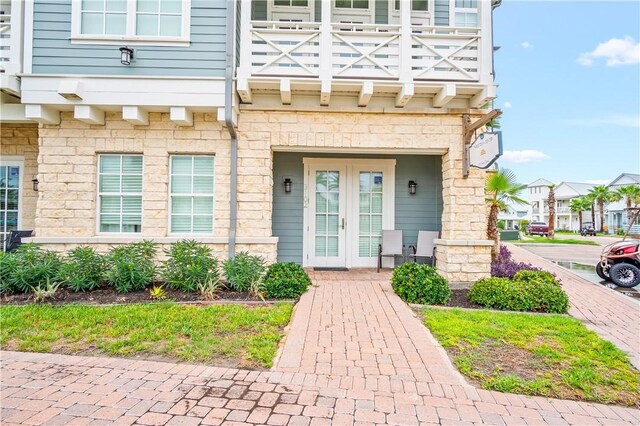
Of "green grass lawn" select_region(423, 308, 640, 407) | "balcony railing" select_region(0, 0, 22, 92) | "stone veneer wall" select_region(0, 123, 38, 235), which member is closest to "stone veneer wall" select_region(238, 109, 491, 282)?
"green grass lawn" select_region(423, 308, 640, 407)

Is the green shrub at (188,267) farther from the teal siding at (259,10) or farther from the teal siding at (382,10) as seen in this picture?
the teal siding at (382,10)

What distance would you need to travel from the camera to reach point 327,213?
8320 millimetres

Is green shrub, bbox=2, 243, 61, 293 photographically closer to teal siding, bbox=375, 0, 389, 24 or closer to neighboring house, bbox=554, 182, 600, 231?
teal siding, bbox=375, 0, 389, 24

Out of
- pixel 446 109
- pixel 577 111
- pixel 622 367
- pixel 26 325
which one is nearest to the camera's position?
pixel 622 367

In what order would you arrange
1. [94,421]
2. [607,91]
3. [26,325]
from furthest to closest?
[607,91], [26,325], [94,421]

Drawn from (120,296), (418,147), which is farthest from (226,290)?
(418,147)

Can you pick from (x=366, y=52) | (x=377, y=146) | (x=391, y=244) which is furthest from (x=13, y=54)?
(x=391, y=244)

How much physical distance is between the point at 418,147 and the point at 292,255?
383cm

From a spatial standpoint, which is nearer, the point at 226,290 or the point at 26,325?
the point at 26,325

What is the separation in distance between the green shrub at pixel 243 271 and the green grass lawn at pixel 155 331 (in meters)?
0.81

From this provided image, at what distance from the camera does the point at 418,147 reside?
675 cm

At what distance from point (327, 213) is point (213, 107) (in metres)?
3.59

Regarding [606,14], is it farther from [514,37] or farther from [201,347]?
[201,347]

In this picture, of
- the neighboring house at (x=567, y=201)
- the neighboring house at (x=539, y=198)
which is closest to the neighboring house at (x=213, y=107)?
the neighboring house at (x=567, y=201)
